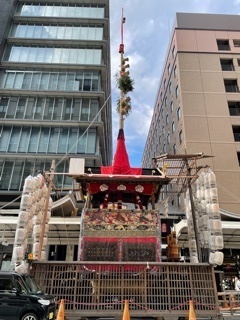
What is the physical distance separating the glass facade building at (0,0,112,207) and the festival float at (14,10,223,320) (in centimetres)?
1547

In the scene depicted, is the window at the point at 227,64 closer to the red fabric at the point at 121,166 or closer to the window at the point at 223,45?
the window at the point at 223,45

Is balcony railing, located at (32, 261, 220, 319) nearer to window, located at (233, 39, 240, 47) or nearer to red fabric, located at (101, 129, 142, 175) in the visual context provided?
red fabric, located at (101, 129, 142, 175)

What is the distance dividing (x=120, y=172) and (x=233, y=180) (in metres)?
20.0

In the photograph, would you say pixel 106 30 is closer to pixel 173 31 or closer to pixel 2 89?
pixel 173 31

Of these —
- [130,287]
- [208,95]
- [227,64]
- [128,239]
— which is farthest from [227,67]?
[130,287]

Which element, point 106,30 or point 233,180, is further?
point 106,30

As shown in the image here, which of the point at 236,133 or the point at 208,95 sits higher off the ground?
the point at 208,95

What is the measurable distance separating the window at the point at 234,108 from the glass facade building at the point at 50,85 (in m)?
16.2

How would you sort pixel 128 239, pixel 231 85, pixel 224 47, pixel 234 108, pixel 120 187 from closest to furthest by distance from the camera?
pixel 128 239 → pixel 120 187 → pixel 234 108 → pixel 231 85 → pixel 224 47

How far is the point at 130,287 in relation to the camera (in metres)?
9.25

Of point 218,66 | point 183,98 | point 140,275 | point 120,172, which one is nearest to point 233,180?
point 183,98

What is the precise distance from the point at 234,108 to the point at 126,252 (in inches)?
1102

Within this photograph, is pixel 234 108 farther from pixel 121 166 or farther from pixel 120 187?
pixel 120 187

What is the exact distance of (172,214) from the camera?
25.1 metres
